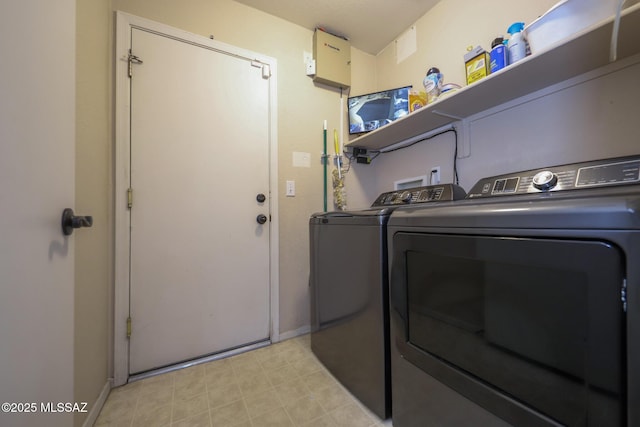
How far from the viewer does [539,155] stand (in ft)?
3.99

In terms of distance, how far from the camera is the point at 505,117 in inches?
53.2

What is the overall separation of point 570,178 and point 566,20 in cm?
62

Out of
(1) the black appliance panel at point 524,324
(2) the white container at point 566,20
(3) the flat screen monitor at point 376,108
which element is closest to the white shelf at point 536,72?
(2) the white container at point 566,20

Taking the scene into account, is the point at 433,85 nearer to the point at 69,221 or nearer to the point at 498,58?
the point at 498,58

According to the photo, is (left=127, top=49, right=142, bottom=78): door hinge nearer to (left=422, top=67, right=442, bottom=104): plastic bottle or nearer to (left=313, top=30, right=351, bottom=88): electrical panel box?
(left=313, top=30, right=351, bottom=88): electrical panel box

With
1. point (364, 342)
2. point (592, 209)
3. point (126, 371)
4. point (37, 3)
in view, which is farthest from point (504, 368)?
point (126, 371)

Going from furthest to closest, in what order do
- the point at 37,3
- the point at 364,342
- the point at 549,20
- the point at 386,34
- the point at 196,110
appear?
the point at 386,34 < the point at 196,110 < the point at 364,342 < the point at 549,20 < the point at 37,3

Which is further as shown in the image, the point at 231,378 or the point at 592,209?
the point at 231,378

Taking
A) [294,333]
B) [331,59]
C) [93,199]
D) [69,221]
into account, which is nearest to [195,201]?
[93,199]

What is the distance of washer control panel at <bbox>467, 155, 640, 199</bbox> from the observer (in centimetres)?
78

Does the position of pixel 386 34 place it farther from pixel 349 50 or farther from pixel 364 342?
pixel 364 342

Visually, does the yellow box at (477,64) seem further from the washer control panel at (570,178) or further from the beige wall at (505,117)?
the washer control panel at (570,178)

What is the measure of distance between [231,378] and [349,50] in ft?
8.93

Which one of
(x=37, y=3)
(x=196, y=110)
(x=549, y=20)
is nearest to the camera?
(x=37, y=3)
